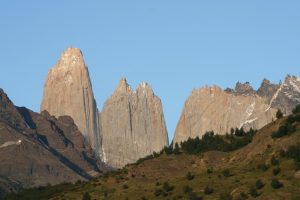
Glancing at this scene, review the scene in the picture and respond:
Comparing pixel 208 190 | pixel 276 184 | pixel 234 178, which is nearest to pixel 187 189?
pixel 208 190

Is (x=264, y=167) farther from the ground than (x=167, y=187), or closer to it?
farther from the ground

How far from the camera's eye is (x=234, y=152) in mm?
199250

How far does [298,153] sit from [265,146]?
16915 millimetres

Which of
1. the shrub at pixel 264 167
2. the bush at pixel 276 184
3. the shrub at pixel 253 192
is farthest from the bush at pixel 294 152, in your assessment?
the shrub at pixel 253 192

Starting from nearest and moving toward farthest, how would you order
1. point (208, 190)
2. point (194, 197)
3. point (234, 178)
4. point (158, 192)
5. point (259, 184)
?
point (259, 184), point (194, 197), point (208, 190), point (234, 178), point (158, 192)

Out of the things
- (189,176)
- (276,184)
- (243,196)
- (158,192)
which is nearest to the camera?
(243,196)

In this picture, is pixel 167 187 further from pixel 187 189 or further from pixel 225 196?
pixel 225 196

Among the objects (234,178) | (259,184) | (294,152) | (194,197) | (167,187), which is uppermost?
(294,152)

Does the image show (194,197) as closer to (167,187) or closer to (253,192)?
(253,192)

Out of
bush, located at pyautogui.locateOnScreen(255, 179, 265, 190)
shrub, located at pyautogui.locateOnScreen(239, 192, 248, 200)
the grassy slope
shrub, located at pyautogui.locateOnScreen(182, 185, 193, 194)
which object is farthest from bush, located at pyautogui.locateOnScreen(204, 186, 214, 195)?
shrub, located at pyautogui.locateOnScreen(239, 192, 248, 200)

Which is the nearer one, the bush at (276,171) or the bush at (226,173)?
the bush at (276,171)

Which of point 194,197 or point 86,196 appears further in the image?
point 86,196

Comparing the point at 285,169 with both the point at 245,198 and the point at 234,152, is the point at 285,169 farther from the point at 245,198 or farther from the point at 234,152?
the point at 234,152

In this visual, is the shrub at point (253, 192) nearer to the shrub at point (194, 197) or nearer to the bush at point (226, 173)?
the shrub at point (194, 197)
